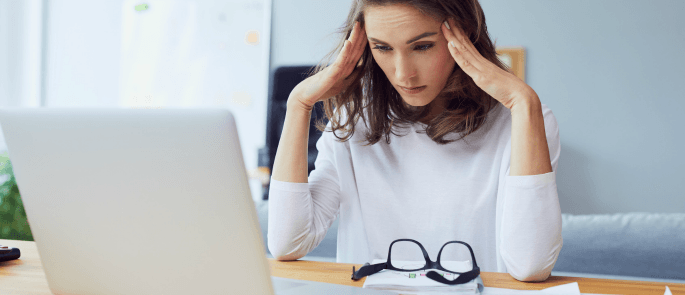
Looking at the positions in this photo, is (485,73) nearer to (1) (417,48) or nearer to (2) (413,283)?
(1) (417,48)

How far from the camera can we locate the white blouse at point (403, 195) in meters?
0.96

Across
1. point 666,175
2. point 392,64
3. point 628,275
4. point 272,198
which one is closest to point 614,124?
point 666,175

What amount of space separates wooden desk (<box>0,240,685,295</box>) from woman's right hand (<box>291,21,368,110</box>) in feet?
1.15

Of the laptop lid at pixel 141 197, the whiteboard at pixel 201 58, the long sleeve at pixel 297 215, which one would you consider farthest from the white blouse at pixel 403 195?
the whiteboard at pixel 201 58

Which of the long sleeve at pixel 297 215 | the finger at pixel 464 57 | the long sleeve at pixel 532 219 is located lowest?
the long sleeve at pixel 297 215

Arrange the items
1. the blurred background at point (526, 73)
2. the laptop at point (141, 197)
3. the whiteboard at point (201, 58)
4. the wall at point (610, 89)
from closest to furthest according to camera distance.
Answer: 1. the laptop at point (141, 197)
2. the blurred background at point (526, 73)
3. the wall at point (610, 89)
4. the whiteboard at point (201, 58)

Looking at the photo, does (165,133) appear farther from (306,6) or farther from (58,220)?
(306,6)

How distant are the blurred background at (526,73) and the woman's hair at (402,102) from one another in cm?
18

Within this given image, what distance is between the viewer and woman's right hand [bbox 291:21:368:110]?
996mm

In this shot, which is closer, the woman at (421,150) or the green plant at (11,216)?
the woman at (421,150)

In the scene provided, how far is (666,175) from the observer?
217cm

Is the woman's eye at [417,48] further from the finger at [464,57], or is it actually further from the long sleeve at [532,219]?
the long sleeve at [532,219]

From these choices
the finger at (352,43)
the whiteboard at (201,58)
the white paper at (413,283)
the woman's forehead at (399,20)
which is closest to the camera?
the white paper at (413,283)

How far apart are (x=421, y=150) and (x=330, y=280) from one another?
1.64 feet
